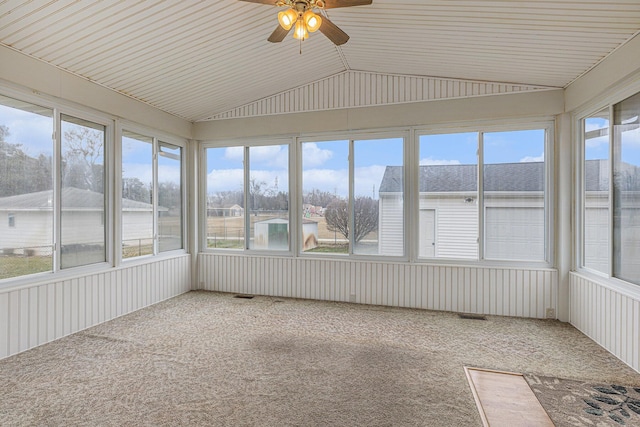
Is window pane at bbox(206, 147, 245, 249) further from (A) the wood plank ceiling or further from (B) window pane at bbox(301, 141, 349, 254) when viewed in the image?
(A) the wood plank ceiling

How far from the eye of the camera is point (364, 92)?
16.7 feet

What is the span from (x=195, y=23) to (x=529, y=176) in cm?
439

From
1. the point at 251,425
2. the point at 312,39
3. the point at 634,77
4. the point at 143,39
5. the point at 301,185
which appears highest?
the point at 312,39

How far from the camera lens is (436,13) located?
320cm

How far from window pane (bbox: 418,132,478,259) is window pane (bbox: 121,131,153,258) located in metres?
4.01

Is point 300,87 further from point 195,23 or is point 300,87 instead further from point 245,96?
point 195,23

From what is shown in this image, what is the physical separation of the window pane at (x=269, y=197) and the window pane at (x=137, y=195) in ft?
5.09

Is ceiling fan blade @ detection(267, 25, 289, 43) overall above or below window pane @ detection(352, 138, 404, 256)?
above

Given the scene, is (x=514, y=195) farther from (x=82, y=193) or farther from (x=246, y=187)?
(x=82, y=193)

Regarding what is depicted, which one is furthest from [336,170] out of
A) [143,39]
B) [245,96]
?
[143,39]

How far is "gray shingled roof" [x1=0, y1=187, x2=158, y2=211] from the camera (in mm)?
3441

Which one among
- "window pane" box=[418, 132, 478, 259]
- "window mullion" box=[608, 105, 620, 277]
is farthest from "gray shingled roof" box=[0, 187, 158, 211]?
"window mullion" box=[608, 105, 620, 277]

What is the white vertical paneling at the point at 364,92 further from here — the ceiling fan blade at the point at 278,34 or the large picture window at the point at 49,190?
the large picture window at the point at 49,190

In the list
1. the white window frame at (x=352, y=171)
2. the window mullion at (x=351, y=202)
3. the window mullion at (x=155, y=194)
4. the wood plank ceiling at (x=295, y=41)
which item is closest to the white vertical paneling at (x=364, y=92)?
the wood plank ceiling at (x=295, y=41)
